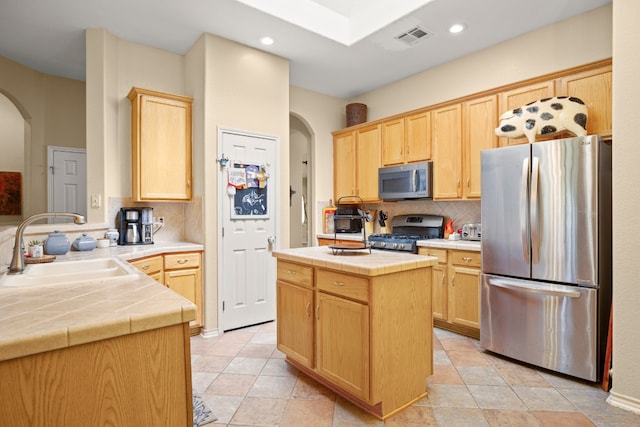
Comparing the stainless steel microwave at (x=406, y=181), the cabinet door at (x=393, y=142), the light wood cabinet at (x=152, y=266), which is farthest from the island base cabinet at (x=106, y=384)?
the cabinet door at (x=393, y=142)

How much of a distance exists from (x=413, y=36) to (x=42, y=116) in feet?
14.3

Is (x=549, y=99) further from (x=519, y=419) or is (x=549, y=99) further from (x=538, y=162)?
(x=519, y=419)

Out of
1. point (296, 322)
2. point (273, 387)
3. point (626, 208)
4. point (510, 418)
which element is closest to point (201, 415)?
point (273, 387)

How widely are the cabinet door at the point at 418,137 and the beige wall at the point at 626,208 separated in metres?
1.86

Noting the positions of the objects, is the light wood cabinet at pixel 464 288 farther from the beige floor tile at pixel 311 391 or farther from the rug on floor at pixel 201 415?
the rug on floor at pixel 201 415

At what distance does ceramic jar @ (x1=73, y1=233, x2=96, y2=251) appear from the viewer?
3023 mm

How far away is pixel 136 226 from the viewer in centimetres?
347

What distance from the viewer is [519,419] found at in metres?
2.01

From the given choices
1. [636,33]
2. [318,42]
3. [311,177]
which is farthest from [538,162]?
[311,177]

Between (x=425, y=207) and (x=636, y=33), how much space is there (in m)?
2.52

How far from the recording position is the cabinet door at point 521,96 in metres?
3.11

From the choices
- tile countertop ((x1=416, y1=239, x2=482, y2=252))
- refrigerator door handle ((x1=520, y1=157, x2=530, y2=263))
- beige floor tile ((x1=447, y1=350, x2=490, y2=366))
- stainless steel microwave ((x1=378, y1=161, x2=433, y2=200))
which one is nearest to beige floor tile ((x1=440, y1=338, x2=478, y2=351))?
beige floor tile ((x1=447, y1=350, x2=490, y2=366))

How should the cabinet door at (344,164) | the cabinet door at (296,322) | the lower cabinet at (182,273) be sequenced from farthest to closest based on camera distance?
the cabinet door at (344,164), the lower cabinet at (182,273), the cabinet door at (296,322)

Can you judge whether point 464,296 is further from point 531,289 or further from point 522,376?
point 522,376
